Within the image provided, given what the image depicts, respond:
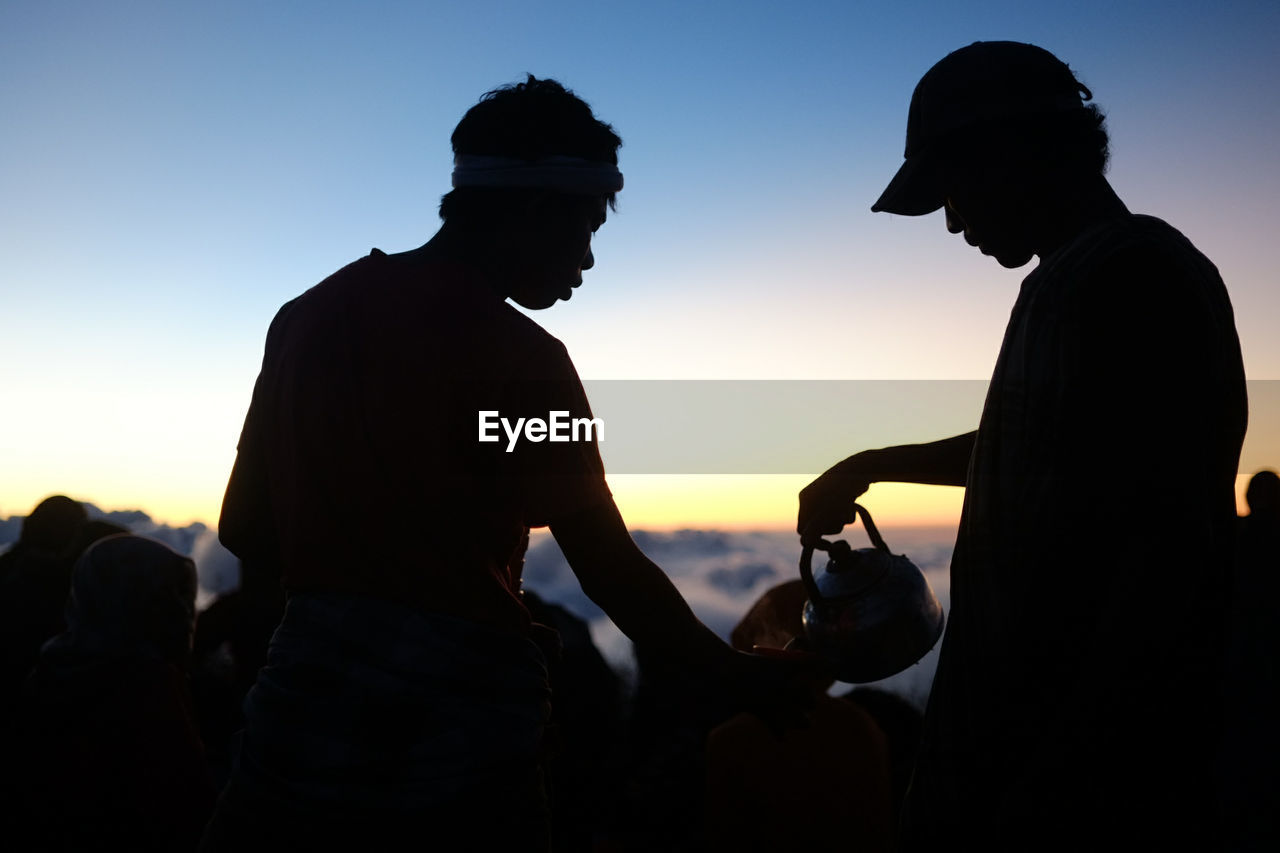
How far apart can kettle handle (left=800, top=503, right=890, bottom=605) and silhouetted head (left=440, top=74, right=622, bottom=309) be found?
0.83 m

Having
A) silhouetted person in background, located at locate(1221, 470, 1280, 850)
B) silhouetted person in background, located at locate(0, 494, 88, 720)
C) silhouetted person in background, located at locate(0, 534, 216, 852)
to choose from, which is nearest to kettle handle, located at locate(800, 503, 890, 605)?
silhouetted person in background, located at locate(0, 534, 216, 852)

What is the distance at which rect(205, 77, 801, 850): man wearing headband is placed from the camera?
1404mm

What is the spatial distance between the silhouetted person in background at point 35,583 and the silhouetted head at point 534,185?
3.09 metres

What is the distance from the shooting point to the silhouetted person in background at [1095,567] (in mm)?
1289

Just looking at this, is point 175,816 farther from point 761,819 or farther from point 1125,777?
point 1125,777

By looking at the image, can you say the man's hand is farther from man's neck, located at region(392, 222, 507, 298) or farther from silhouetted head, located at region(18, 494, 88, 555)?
silhouetted head, located at region(18, 494, 88, 555)

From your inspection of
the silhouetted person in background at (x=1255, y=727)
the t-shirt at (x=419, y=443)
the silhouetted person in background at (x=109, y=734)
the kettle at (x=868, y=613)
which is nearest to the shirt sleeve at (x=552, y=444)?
the t-shirt at (x=419, y=443)

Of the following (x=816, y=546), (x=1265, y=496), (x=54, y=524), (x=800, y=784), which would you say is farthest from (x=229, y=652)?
(x=1265, y=496)

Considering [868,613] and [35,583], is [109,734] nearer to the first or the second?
[35,583]

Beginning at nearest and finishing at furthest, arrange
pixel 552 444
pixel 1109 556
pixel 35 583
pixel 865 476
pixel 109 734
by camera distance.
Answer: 1. pixel 1109 556
2. pixel 552 444
3. pixel 865 476
4. pixel 109 734
5. pixel 35 583

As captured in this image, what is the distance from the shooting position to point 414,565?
1.43 meters

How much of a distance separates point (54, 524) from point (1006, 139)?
15.6 ft

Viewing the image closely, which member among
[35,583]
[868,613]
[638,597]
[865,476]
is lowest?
[35,583]

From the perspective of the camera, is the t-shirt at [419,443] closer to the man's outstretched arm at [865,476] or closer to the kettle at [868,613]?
the man's outstretched arm at [865,476]
